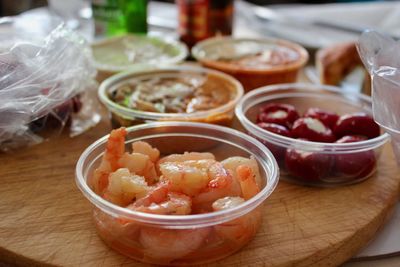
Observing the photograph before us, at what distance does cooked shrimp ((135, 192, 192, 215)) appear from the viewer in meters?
Answer: 0.83

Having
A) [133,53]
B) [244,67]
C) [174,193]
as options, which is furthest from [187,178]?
[133,53]

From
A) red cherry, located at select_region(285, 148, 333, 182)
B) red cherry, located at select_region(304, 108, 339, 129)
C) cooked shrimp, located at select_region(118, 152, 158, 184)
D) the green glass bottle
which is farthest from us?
the green glass bottle

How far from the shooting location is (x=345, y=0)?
3197mm

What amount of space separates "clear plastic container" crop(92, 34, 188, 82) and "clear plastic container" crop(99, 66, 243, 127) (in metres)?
0.06

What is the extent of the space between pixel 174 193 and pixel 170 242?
9 cm

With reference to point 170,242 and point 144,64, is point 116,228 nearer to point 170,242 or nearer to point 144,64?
point 170,242

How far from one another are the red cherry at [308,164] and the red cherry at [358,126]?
104 millimetres

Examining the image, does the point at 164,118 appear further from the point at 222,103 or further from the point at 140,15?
the point at 140,15

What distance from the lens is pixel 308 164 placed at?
1060 millimetres

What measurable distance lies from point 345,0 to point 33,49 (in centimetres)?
246

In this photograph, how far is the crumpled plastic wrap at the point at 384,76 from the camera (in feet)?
3.10

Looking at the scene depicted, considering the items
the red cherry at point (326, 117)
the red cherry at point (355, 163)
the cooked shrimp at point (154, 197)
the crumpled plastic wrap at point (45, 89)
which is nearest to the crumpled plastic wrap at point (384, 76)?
the red cherry at point (355, 163)


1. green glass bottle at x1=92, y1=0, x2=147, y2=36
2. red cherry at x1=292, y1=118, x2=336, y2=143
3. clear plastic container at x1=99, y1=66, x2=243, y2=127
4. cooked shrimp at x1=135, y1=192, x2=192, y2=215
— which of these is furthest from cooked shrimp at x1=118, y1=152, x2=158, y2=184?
green glass bottle at x1=92, y1=0, x2=147, y2=36

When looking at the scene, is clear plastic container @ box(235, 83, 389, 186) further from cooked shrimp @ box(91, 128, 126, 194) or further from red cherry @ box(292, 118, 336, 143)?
cooked shrimp @ box(91, 128, 126, 194)
